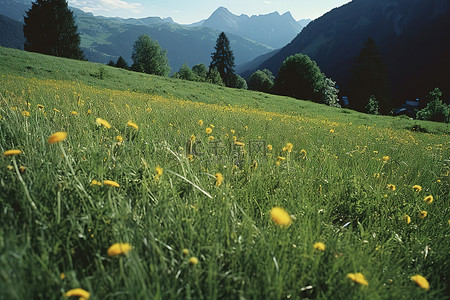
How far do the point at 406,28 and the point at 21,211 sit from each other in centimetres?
17866

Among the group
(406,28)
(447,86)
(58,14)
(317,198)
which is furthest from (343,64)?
(317,198)

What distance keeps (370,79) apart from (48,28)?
69.4 metres

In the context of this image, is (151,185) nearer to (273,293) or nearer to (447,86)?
(273,293)

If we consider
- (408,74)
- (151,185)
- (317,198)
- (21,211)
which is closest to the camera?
(21,211)

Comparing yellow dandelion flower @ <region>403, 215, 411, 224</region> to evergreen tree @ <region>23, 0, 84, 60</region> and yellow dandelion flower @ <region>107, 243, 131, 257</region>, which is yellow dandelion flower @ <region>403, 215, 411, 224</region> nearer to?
yellow dandelion flower @ <region>107, 243, 131, 257</region>

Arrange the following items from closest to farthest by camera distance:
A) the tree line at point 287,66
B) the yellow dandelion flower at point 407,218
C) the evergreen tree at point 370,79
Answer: the yellow dandelion flower at point 407,218 < the tree line at point 287,66 < the evergreen tree at point 370,79

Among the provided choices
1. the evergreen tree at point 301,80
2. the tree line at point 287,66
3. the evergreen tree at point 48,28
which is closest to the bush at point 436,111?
the tree line at point 287,66

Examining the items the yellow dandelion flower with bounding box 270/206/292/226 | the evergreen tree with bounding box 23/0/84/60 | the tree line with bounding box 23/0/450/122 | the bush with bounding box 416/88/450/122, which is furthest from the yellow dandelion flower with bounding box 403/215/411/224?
the evergreen tree with bounding box 23/0/84/60

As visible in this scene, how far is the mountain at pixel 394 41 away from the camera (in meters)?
98.6

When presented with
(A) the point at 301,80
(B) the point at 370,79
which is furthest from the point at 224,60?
(B) the point at 370,79

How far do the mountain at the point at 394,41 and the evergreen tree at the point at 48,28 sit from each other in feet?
354

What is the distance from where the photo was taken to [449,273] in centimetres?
164

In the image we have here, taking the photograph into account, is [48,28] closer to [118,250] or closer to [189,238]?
[189,238]

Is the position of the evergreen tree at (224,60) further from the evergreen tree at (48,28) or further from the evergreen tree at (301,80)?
the evergreen tree at (48,28)
